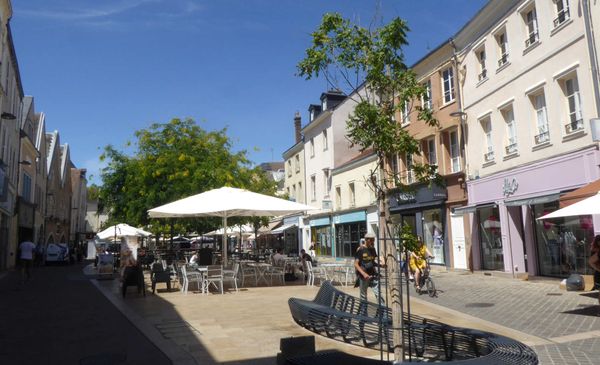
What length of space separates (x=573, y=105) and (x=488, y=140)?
462 centimetres

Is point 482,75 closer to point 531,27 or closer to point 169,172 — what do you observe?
point 531,27

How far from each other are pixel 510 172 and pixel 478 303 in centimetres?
701

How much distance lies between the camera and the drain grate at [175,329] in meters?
7.53

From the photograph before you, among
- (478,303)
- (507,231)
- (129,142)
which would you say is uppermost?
(129,142)

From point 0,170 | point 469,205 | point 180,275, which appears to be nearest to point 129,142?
point 0,170

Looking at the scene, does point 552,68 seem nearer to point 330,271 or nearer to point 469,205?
point 469,205

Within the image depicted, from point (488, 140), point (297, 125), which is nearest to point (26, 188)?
point (297, 125)

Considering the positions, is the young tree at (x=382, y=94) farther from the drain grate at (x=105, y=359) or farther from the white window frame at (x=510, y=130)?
the white window frame at (x=510, y=130)

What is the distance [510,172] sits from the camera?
16.4 m

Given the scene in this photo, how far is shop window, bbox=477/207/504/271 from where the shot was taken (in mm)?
17656

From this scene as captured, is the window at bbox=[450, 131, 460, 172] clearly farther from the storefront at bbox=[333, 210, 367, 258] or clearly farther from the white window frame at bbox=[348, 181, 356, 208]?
the white window frame at bbox=[348, 181, 356, 208]

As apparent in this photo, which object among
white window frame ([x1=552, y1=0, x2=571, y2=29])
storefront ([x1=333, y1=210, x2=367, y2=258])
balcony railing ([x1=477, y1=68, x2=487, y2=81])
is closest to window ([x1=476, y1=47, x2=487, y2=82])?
balcony railing ([x1=477, y1=68, x2=487, y2=81])

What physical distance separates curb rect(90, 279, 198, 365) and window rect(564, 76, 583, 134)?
476 inches

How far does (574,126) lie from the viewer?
1368 cm
